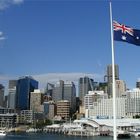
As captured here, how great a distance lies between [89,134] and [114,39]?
534 feet

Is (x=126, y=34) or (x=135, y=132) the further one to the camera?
(x=135, y=132)

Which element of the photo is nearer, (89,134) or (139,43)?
(139,43)

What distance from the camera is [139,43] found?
2720 cm

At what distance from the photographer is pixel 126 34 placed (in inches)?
1072

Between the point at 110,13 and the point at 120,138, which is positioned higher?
the point at 110,13

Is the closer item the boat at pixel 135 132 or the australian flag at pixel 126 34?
the australian flag at pixel 126 34

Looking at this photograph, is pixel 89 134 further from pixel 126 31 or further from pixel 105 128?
pixel 126 31

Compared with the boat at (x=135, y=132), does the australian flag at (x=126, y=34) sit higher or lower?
higher

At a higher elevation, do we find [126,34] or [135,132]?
[126,34]

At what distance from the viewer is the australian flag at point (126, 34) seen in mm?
27109

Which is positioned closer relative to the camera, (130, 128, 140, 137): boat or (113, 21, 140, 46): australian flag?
(113, 21, 140, 46): australian flag

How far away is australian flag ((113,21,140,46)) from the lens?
27.1 meters

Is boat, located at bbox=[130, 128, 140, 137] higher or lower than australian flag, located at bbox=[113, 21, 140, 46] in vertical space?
lower

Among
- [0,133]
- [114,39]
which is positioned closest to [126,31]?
[114,39]
